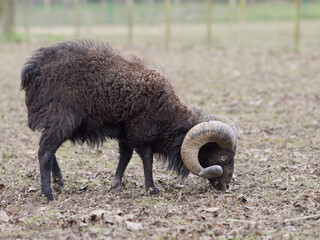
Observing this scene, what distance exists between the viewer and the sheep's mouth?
25.4ft

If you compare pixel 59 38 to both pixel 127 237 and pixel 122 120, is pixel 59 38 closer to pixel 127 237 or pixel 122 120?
pixel 122 120

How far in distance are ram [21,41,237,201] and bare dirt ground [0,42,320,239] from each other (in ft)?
1.36

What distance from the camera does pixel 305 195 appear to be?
720cm

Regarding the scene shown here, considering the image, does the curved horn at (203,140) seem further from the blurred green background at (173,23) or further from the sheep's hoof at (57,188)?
the blurred green background at (173,23)

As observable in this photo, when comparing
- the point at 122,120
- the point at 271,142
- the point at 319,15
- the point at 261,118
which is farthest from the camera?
the point at 319,15

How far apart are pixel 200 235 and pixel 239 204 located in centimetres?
130

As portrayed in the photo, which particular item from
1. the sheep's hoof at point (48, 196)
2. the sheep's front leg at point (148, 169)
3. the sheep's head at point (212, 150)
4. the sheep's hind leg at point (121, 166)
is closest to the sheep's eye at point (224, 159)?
the sheep's head at point (212, 150)

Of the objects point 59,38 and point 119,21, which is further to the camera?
point 119,21

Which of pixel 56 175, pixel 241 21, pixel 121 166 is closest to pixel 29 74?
pixel 56 175

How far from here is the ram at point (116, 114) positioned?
24.0 ft

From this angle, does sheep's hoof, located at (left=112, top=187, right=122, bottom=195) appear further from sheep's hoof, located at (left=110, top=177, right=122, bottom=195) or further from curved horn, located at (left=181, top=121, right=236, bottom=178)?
curved horn, located at (left=181, top=121, right=236, bottom=178)

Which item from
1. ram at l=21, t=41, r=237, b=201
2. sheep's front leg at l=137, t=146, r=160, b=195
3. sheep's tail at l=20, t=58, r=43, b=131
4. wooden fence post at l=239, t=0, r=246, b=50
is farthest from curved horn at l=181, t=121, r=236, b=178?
wooden fence post at l=239, t=0, r=246, b=50

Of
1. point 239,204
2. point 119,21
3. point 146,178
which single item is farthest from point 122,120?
point 119,21

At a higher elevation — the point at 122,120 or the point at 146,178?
the point at 122,120
